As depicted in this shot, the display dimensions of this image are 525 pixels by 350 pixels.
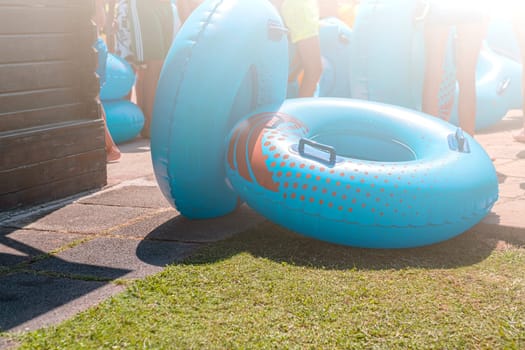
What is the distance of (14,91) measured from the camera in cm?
363

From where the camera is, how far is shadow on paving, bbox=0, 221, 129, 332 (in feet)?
6.99

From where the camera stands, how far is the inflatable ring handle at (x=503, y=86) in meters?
6.80

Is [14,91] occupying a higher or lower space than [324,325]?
higher

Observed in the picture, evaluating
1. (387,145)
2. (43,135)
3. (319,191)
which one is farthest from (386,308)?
(43,135)

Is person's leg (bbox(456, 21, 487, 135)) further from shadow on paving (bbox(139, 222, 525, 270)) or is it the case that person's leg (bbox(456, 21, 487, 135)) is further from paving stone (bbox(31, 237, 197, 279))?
paving stone (bbox(31, 237, 197, 279))

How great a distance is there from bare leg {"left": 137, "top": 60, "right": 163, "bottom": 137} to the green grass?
12.2 ft

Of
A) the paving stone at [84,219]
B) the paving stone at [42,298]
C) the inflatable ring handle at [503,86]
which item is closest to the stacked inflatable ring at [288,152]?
the paving stone at [84,219]

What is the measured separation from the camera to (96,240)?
294 centimetres

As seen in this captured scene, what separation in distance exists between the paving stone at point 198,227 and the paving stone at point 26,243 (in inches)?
13.3

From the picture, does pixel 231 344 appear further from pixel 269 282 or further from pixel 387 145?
pixel 387 145

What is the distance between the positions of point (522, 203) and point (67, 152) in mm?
2483

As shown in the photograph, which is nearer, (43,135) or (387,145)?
(387,145)

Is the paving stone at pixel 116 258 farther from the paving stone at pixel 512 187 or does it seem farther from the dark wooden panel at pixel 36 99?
the paving stone at pixel 512 187

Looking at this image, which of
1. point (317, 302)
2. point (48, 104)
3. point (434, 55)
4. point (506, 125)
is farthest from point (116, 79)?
point (317, 302)
